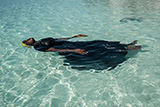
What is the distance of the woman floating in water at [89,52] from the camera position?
541 cm

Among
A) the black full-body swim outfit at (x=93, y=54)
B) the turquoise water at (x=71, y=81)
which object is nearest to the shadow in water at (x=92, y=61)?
the black full-body swim outfit at (x=93, y=54)

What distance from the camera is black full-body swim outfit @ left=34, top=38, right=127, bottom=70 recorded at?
5.37 meters

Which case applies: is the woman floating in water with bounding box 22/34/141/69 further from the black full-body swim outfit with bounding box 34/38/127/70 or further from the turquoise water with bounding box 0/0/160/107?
the turquoise water with bounding box 0/0/160/107

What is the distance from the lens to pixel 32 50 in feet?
22.6

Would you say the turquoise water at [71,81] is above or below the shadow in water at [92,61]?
below

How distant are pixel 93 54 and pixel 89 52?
211 millimetres

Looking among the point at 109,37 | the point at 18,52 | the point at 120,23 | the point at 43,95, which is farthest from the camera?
the point at 120,23

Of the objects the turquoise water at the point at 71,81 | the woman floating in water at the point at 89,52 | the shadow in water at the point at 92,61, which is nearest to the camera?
the turquoise water at the point at 71,81

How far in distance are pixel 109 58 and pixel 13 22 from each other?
9868mm

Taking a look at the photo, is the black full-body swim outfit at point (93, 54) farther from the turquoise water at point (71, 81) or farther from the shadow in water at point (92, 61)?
the turquoise water at point (71, 81)

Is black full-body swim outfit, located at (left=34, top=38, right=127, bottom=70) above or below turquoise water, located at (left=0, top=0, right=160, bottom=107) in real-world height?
above

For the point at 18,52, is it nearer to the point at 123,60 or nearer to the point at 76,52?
the point at 76,52

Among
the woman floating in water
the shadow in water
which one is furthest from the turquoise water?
the woman floating in water

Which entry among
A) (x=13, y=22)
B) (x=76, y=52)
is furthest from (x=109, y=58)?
(x=13, y=22)
